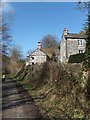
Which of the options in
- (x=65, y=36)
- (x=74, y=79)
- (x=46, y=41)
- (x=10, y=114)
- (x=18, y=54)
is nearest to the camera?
(x=10, y=114)

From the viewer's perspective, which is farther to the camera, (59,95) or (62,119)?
(59,95)

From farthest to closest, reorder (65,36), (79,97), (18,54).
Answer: (18,54)
(65,36)
(79,97)

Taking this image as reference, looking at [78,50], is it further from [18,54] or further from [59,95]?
[59,95]

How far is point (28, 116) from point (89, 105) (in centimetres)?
320

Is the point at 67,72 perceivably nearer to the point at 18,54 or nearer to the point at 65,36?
the point at 65,36

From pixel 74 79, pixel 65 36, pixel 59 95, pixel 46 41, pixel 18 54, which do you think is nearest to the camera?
pixel 74 79

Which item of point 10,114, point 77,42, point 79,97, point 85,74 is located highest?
point 77,42

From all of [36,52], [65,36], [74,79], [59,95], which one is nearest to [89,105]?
[74,79]

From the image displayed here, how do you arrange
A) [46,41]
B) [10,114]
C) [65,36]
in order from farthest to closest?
[46,41]
[65,36]
[10,114]

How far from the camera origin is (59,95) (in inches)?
622

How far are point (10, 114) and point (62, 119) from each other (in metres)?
3.25

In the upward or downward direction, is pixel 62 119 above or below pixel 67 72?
below

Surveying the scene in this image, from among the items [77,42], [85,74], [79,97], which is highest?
[77,42]

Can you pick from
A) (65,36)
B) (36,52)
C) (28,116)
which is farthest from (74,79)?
(36,52)
